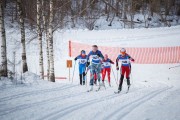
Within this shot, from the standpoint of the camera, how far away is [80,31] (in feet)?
129

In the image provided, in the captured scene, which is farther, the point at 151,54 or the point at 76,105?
the point at 151,54

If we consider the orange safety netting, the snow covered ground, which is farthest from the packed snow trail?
the orange safety netting

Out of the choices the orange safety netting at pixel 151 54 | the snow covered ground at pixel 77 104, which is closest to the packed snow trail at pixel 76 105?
the snow covered ground at pixel 77 104

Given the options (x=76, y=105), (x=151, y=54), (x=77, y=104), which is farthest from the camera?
(x=151, y=54)

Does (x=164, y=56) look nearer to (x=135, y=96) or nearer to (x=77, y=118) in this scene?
(x=135, y=96)

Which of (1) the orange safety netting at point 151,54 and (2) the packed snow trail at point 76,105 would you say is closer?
(2) the packed snow trail at point 76,105

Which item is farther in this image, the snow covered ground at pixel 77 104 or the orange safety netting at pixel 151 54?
the orange safety netting at pixel 151 54

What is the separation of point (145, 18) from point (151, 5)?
275cm

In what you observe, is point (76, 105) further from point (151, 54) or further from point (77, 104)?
point (151, 54)

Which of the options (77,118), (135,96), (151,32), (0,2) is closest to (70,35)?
(151,32)

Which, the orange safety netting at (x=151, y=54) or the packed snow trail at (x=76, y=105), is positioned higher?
the orange safety netting at (x=151, y=54)

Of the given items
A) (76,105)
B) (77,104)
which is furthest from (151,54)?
(76,105)

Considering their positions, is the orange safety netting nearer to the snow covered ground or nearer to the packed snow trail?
the snow covered ground

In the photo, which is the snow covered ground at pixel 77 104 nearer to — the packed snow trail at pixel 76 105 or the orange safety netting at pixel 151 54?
the packed snow trail at pixel 76 105
